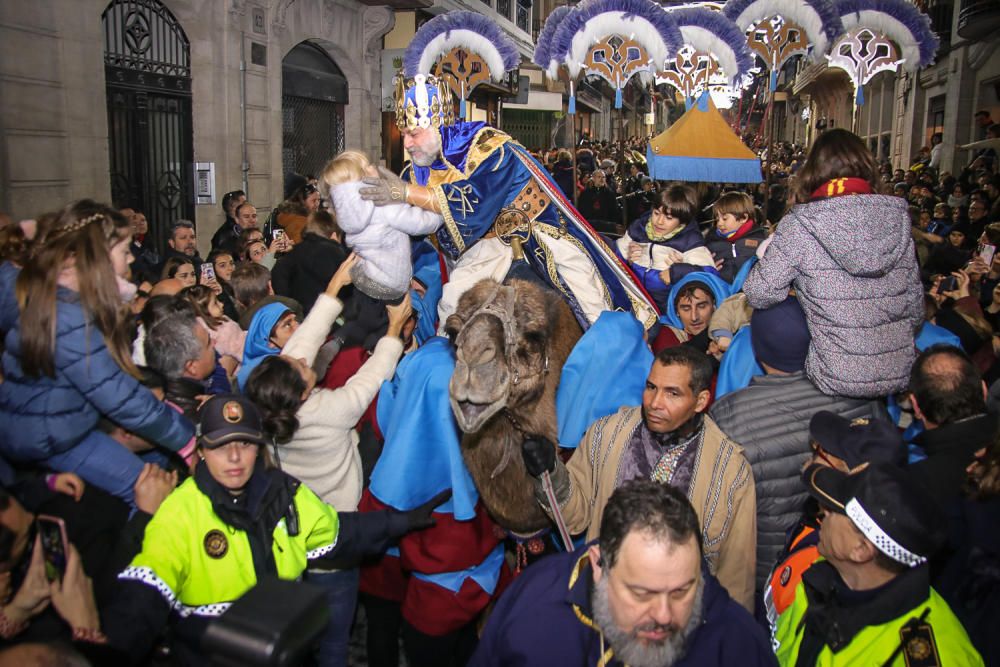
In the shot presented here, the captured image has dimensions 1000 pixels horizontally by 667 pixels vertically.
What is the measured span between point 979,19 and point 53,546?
70.1 ft

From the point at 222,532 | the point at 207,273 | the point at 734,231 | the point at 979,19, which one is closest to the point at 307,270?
the point at 207,273

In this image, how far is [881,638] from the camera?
2154 millimetres

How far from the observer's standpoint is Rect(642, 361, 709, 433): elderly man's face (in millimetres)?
2865

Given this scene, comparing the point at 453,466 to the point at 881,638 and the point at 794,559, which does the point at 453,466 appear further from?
the point at 881,638

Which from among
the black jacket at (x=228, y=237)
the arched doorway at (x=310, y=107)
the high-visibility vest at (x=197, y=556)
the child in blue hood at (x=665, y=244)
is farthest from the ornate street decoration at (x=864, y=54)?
the arched doorway at (x=310, y=107)

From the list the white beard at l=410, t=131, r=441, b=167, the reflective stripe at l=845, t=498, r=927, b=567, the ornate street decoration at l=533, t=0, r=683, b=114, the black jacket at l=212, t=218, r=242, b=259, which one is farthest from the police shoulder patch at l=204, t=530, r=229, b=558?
the ornate street decoration at l=533, t=0, r=683, b=114

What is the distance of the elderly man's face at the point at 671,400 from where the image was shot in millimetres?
2865

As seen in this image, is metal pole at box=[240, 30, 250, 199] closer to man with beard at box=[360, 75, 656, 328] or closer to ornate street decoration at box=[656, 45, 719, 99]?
ornate street decoration at box=[656, 45, 719, 99]

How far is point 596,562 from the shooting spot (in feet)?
6.70

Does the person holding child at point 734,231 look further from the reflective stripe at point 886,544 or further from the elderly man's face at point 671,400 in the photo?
the reflective stripe at point 886,544

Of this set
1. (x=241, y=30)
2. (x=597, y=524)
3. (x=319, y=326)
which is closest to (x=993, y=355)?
(x=597, y=524)

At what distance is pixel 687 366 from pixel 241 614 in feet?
6.56

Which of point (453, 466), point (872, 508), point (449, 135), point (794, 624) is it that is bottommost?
point (794, 624)

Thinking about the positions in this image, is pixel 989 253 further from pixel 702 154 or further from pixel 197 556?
pixel 197 556
